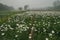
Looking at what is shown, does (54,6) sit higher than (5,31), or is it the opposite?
(5,31)

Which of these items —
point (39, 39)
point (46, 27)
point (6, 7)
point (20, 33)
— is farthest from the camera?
point (6, 7)

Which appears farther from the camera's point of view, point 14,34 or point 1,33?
point 1,33

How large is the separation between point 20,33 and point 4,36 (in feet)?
2.14

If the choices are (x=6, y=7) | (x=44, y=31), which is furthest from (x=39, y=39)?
(x=6, y=7)

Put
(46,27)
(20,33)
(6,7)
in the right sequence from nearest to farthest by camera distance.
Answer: (20,33) < (46,27) < (6,7)

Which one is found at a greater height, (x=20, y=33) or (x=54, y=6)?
(x=20, y=33)

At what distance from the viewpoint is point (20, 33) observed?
22.1ft

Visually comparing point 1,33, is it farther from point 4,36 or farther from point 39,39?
point 39,39

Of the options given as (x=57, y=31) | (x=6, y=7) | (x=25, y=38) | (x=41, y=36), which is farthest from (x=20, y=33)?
(x=6, y=7)

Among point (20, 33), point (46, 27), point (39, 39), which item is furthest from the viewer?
point (46, 27)

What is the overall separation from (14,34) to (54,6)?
11.4 meters

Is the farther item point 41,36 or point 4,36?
point 4,36

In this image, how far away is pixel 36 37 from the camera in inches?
258

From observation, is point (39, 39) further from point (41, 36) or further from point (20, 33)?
point (20, 33)
